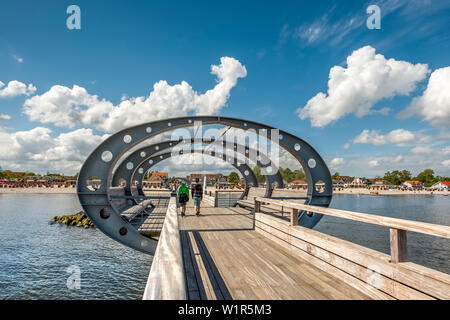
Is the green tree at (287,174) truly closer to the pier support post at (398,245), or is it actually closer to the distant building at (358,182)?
the distant building at (358,182)

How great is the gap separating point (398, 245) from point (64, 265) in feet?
50.5

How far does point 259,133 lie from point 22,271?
42.6 ft

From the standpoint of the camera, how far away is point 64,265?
44.2 feet

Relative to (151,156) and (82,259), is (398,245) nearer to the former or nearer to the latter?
(82,259)

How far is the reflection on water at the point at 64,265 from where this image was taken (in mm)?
10594

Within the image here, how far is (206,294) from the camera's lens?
3156mm

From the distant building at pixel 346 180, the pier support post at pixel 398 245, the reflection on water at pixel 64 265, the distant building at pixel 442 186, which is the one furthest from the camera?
the distant building at pixel 346 180

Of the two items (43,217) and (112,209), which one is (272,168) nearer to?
(112,209)

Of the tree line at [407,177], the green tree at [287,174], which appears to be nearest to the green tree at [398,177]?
the tree line at [407,177]

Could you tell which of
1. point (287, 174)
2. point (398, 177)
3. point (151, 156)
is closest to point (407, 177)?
point (398, 177)

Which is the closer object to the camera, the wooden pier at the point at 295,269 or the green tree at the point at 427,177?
the wooden pier at the point at 295,269

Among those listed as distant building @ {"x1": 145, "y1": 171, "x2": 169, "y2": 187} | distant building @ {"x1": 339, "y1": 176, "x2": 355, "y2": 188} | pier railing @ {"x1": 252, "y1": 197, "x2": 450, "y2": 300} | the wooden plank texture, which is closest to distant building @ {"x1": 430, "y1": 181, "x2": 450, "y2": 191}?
distant building @ {"x1": 339, "y1": 176, "x2": 355, "y2": 188}

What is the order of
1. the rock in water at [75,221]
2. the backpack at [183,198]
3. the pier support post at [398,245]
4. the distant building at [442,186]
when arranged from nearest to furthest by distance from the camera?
the pier support post at [398,245], the backpack at [183,198], the rock in water at [75,221], the distant building at [442,186]
